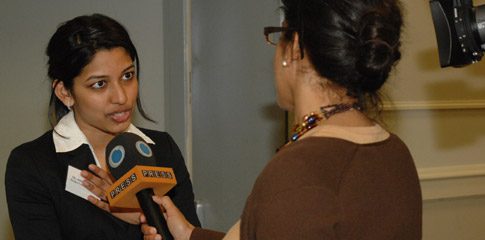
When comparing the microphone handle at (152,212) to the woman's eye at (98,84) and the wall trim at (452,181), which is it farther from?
the wall trim at (452,181)

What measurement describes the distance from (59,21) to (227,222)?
1.24 m

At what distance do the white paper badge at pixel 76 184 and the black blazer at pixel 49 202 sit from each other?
0.01m

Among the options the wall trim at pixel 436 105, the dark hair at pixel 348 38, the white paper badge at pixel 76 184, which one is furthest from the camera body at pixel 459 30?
the wall trim at pixel 436 105

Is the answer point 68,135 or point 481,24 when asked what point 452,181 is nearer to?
point 481,24

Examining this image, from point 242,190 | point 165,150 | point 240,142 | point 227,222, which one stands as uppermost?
point 165,150

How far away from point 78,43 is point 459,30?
93 centimetres

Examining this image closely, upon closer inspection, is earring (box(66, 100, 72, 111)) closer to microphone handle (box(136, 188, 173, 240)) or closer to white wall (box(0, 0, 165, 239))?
microphone handle (box(136, 188, 173, 240))

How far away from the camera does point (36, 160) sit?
5.03 ft

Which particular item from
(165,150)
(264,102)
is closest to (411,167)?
(165,150)

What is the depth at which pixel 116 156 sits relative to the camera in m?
1.38

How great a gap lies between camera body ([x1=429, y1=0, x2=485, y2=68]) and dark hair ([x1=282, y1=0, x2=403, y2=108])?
340 mm

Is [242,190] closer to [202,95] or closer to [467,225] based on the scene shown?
[202,95]

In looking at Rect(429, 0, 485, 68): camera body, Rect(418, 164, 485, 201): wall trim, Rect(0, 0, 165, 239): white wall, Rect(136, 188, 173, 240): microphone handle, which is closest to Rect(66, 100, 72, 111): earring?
Rect(136, 188, 173, 240): microphone handle

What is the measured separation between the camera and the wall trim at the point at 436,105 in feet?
8.61
